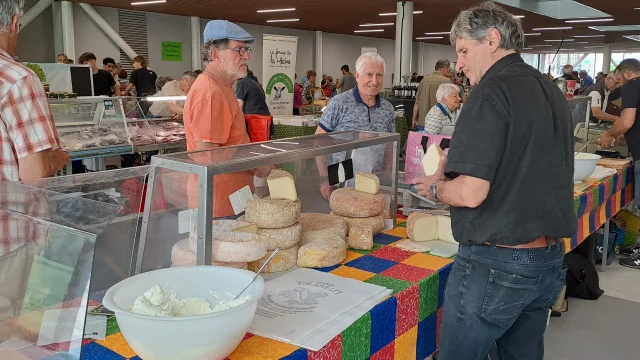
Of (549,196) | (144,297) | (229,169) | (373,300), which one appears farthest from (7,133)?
(549,196)

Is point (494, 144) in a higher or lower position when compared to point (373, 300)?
higher

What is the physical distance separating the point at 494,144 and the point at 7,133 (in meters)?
1.54

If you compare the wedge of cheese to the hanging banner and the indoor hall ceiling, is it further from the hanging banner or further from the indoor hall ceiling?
the indoor hall ceiling

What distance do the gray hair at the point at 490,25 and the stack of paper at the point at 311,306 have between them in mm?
856

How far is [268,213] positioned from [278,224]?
0.05 meters

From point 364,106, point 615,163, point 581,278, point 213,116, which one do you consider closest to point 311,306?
point 213,116

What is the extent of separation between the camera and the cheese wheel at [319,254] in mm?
1908

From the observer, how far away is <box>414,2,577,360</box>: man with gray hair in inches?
61.9

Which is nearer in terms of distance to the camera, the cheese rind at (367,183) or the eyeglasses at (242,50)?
the cheese rind at (367,183)

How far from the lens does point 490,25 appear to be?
5.49 feet

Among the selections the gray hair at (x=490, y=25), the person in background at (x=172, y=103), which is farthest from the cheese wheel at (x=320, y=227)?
the person in background at (x=172, y=103)

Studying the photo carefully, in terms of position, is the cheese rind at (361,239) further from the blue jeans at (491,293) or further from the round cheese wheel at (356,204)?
the blue jeans at (491,293)

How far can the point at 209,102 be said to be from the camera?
7.81 ft

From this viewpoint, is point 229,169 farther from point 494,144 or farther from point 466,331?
point 466,331
